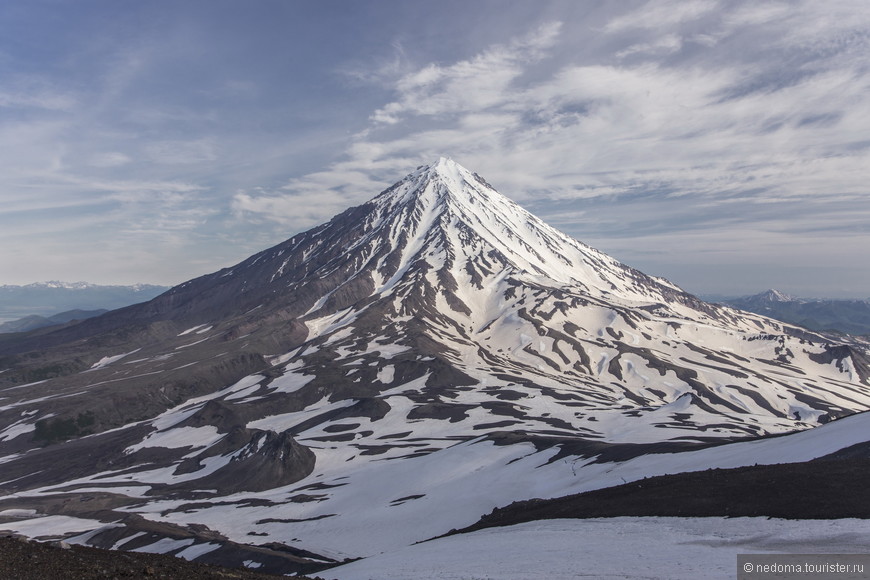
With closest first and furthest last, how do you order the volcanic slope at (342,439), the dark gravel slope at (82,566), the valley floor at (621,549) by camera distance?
the dark gravel slope at (82,566) < the valley floor at (621,549) < the volcanic slope at (342,439)

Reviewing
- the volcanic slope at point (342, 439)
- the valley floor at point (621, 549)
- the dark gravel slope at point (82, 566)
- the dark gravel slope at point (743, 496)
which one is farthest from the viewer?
the volcanic slope at point (342, 439)

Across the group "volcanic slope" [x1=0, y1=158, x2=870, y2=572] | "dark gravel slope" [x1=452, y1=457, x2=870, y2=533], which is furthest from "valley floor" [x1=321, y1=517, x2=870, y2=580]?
"volcanic slope" [x1=0, y1=158, x2=870, y2=572]

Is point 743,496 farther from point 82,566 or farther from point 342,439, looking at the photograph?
point 342,439

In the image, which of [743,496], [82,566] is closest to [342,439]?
[743,496]

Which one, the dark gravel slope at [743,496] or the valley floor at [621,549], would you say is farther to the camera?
the dark gravel slope at [743,496]

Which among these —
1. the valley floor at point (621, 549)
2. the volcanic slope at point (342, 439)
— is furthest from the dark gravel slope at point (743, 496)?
the volcanic slope at point (342, 439)

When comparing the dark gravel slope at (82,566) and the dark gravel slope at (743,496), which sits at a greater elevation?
the dark gravel slope at (82,566)

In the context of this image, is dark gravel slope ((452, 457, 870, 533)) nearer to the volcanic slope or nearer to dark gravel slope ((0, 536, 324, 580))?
the volcanic slope

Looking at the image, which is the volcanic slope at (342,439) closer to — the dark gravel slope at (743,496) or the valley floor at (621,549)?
the dark gravel slope at (743,496)

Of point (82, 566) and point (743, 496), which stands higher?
point (82, 566)

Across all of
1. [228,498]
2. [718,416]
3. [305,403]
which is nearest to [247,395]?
[305,403]
